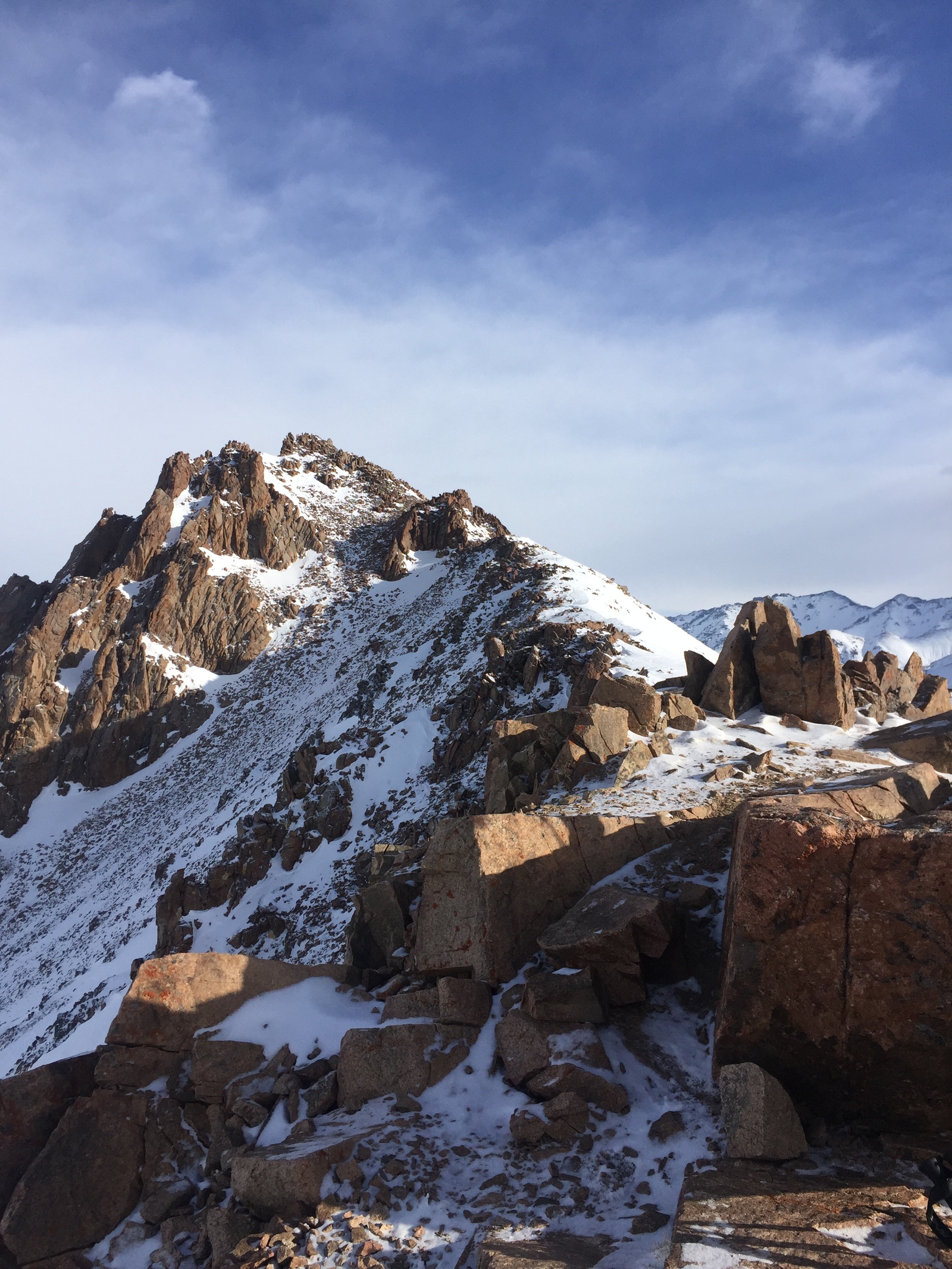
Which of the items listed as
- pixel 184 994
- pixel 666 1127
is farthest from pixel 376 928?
pixel 666 1127

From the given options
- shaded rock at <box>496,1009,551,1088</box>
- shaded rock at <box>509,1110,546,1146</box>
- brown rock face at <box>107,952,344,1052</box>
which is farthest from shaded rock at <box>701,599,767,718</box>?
shaded rock at <box>509,1110,546,1146</box>

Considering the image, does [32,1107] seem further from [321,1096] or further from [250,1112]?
[321,1096]

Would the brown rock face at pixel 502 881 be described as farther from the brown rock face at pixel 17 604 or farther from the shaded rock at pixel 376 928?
the brown rock face at pixel 17 604

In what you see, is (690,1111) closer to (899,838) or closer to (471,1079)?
(471,1079)

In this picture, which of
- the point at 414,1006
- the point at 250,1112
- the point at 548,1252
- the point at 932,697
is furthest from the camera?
the point at 932,697

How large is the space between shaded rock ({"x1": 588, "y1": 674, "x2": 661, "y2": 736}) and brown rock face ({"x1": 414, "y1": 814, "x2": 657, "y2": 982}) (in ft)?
19.7

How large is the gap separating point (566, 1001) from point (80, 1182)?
17.6 ft

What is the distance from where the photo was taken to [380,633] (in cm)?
4594

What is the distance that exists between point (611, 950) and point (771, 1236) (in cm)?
325

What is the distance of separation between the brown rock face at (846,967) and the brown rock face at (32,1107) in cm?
718

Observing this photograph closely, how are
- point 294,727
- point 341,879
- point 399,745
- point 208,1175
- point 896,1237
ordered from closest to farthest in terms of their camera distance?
point 896,1237 → point 208,1175 → point 341,879 → point 399,745 → point 294,727

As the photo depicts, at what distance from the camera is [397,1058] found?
7766 millimetres

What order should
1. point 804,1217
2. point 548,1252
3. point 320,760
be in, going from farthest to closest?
point 320,760
point 548,1252
point 804,1217

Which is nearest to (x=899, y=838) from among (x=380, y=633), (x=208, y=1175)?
(x=208, y=1175)
